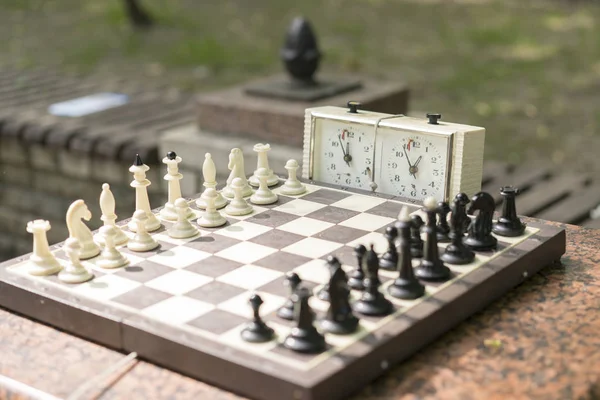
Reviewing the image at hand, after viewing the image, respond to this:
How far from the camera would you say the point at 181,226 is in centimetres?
211

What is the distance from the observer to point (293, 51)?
14.2ft

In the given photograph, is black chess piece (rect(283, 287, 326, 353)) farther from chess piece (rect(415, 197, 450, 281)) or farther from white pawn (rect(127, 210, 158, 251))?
white pawn (rect(127, 210, 158, 251))

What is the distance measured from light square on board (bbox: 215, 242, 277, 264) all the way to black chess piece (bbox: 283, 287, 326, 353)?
393 mm

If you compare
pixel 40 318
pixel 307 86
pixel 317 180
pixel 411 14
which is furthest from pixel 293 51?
pixel 411 14

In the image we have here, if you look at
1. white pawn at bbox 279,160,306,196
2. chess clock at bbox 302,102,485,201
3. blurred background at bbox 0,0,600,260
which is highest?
chess clock at bbox 302,102,485,201

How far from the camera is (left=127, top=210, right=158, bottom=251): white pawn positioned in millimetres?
2014

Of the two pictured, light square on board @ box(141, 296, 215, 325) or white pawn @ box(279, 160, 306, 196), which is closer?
light square on board @ box(141, 296, 215, 325)

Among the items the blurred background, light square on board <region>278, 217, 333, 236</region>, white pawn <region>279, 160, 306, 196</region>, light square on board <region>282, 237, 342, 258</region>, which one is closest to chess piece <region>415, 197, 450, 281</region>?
light square on board <region>282, 237, 342, 258</region>

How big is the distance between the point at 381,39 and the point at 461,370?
7.29 m

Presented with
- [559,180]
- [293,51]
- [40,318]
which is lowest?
[559,180]

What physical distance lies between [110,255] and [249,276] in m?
0.32

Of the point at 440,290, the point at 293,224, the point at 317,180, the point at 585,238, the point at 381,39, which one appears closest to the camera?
the point at 440,290

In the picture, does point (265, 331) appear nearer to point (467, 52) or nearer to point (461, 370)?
point (461, 370)

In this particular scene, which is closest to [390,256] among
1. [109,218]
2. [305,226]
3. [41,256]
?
[305,226]
